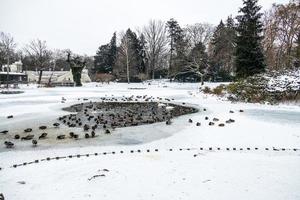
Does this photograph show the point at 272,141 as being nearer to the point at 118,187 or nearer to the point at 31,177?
the point at 118,187

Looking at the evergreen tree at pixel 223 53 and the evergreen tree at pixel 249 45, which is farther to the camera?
the evergreen tree at pixel 223 53

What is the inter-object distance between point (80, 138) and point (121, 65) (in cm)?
5730

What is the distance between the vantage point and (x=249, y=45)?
32.3 m

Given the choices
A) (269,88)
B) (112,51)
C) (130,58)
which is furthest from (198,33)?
(269,88)

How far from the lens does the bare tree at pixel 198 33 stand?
6589cm

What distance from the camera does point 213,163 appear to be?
25.1 ft

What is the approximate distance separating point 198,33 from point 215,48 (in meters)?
8.26

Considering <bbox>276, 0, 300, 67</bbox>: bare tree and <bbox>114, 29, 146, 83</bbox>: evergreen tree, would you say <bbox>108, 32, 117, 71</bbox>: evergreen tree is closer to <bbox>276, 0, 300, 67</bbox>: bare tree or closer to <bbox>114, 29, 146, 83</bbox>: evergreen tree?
<bbox>114, 29, 146, 83</bbox>: evergreen tree

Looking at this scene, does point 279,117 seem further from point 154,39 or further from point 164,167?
point 154,39

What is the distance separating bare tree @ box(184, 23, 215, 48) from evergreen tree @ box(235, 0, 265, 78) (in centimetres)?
2883

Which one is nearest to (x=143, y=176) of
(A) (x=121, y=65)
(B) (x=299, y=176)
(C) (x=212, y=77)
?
(B) (x=299, y=176)

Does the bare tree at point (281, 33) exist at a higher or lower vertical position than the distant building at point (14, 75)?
higher

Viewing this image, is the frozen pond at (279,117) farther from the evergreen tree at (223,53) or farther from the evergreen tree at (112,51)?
the evergreen tree at (112,51)

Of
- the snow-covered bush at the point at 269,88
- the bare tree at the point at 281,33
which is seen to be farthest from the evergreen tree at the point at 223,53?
the snow-covered bush at the point at 269,88
